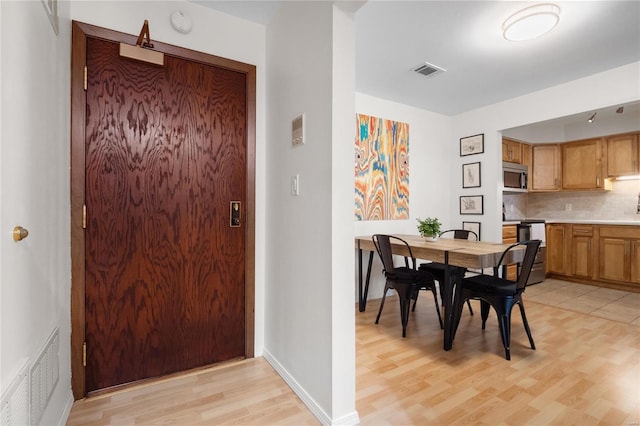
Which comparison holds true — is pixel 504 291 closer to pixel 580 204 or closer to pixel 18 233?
pixel 18 233

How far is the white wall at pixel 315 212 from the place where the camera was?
1.53 m

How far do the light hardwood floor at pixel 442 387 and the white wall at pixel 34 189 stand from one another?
0.54 meters

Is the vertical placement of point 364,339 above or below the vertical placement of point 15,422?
below

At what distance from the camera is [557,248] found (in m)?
4.82

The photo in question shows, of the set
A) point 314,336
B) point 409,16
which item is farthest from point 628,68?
point 314,336

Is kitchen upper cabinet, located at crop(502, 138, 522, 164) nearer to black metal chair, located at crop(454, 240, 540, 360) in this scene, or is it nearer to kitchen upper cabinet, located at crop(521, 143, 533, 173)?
kitchen upper cabinet, located at crop(521, 143, 533, 173)

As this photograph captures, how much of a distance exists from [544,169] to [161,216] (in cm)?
553

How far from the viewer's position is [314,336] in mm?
1669

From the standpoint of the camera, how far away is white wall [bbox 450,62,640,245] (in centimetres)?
311

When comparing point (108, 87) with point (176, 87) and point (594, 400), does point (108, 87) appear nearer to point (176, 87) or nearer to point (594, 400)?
point (176, 87)

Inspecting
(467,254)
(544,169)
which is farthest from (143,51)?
(544,169)

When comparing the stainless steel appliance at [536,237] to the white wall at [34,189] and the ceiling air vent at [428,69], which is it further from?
the white wall at [34,189]

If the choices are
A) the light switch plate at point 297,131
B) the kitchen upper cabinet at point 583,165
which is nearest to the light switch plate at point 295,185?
the light switch plate at point 297,131

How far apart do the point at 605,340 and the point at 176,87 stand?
3.80 m
